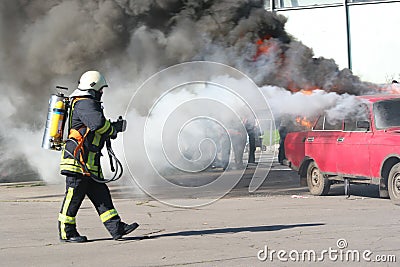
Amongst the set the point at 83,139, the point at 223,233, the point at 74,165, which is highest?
the point at 83,139

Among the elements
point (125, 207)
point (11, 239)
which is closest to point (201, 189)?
point (125, 207)

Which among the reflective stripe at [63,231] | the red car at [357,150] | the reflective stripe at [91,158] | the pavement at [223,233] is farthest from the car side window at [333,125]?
the reflective stripe at [63,231]

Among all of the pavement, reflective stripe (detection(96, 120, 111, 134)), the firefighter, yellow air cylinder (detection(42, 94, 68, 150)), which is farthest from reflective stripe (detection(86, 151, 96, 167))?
the pavement

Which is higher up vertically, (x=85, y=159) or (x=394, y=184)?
(x=85, y=159)

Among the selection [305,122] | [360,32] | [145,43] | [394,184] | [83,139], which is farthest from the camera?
[360,32]

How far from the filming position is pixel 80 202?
8.27 meters

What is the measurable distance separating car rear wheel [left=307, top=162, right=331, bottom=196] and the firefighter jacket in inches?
232

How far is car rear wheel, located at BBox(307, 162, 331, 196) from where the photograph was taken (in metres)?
13.0

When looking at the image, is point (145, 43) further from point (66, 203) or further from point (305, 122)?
point (66, 203)

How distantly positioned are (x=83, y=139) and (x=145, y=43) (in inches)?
186

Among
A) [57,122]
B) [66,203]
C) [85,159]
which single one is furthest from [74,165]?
[57,122]

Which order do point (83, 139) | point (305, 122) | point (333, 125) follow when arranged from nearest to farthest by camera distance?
point (83, 139) → point (333, 125) → point (305, 122)

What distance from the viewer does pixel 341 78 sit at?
12.6 m

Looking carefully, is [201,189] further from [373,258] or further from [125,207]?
[373,258]
